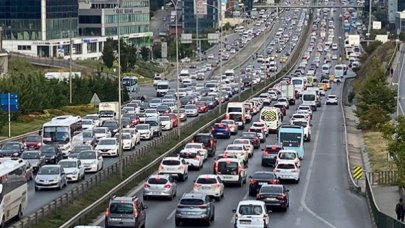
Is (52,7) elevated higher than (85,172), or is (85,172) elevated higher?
(52,7)

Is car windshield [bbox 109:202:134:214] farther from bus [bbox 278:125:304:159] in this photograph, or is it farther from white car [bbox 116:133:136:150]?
white car [bbox 116:133:136:150]

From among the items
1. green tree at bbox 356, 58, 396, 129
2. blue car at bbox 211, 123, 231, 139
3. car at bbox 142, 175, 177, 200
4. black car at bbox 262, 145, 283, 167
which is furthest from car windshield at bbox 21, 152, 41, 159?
green tree at bbox 356, 58, 396, 129

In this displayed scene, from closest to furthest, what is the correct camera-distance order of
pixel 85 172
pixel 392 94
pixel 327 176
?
pixel 85 172 → pixel 327 176 → pixel 392 94

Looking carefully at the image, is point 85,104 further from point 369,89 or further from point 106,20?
point 106,20

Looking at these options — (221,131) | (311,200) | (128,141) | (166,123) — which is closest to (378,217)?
(311,200)

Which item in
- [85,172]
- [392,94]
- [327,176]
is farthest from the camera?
[392,94]

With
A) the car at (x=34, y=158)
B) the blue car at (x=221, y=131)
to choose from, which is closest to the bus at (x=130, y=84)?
the blue car at (x=221, y=131)

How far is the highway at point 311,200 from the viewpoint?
4706cm

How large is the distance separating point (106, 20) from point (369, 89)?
99178 millimetres

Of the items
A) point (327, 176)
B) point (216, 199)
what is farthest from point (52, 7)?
point (216, 199)

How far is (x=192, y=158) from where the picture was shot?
6512cm

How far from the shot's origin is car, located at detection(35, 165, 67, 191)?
5300cm

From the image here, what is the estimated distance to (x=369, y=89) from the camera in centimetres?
9881

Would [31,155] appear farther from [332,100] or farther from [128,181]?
[332,100]
